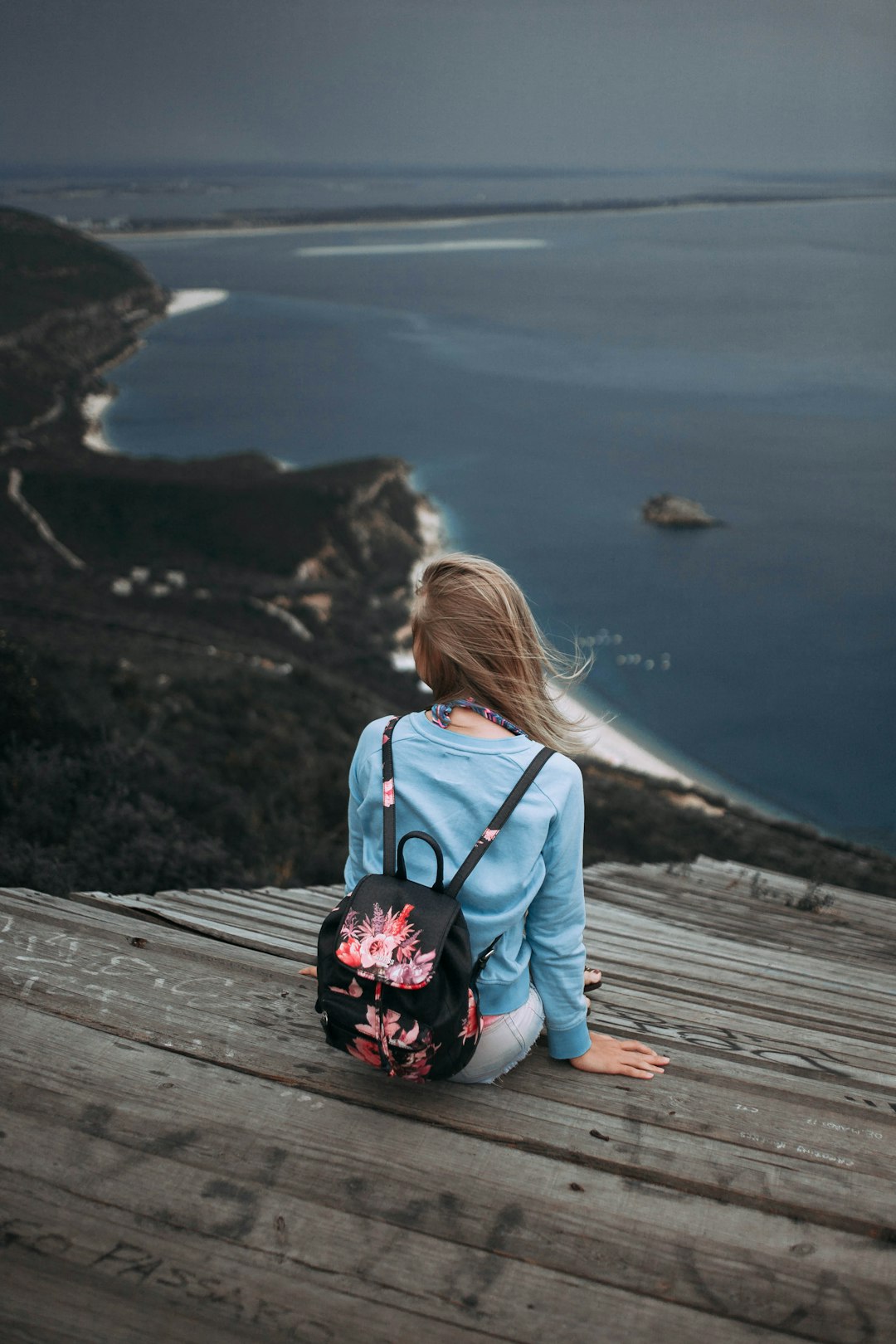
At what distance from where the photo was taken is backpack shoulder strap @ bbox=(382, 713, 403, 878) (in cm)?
168

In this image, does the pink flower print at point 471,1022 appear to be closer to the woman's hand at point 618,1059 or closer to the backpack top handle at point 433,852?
the backpack top handle at point 433,852

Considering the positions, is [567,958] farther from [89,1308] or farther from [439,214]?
[439,214]

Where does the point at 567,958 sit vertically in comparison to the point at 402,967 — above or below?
below

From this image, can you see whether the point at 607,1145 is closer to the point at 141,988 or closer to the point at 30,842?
the point at 141,988

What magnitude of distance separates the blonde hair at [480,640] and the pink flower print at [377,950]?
0.51 metres

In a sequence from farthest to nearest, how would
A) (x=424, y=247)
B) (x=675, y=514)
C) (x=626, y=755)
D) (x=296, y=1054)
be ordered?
(x=424, y=247) < (x=675, y=514) < (x=626, y=755) < (x=296, y=1054)

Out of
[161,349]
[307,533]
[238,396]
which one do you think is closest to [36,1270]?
[307,533]

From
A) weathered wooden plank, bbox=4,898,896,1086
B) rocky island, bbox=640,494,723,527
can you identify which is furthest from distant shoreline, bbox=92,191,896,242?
weathered wooden plank, bbox=4,898,896,1086

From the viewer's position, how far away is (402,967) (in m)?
1.57

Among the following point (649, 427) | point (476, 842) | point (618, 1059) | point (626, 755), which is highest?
point (476, 842)

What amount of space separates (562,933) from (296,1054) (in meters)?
0.66

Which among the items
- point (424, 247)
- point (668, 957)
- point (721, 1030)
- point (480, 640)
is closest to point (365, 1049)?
point (480, 640)

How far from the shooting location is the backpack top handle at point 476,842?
166 cm

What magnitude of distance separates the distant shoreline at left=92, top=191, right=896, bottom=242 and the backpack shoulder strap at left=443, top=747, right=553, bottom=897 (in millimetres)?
133738
